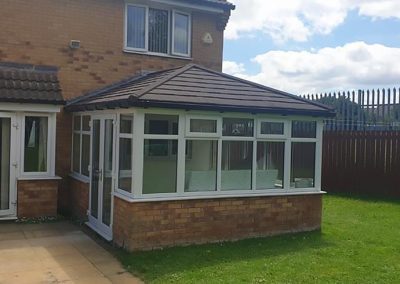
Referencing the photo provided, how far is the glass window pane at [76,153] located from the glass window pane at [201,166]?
363cm

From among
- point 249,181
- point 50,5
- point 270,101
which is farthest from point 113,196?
point 50,5

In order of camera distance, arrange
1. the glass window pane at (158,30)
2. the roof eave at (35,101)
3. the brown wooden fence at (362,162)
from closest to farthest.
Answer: the roof eave at (35,101), the glass window pane at (158,30), the brown wooden fence at (362,162)

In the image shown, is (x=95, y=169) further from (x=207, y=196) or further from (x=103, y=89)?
(x=103, y=89)

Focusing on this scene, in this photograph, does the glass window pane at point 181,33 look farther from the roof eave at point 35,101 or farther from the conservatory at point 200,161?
the roof eave at point 35,101

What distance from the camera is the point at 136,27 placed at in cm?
1208

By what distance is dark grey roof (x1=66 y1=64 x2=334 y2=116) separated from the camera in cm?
748

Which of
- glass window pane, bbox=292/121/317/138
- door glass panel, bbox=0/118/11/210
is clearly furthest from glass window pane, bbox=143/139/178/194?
door glass panel, bbox=0/118/11/210

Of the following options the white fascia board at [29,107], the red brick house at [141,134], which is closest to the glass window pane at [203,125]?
the red brick house at [141,134]

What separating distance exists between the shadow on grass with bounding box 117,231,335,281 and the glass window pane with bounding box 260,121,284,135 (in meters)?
1.92

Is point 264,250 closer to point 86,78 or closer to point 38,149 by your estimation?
point 38,149

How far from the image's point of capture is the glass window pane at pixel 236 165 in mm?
8273

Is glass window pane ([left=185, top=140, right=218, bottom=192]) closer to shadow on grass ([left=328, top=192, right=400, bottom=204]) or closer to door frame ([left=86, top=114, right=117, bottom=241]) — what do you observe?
door frame ([left=86, top=114, right=117, bottom=241])

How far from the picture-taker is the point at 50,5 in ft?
36.3

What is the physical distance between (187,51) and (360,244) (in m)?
7.09
